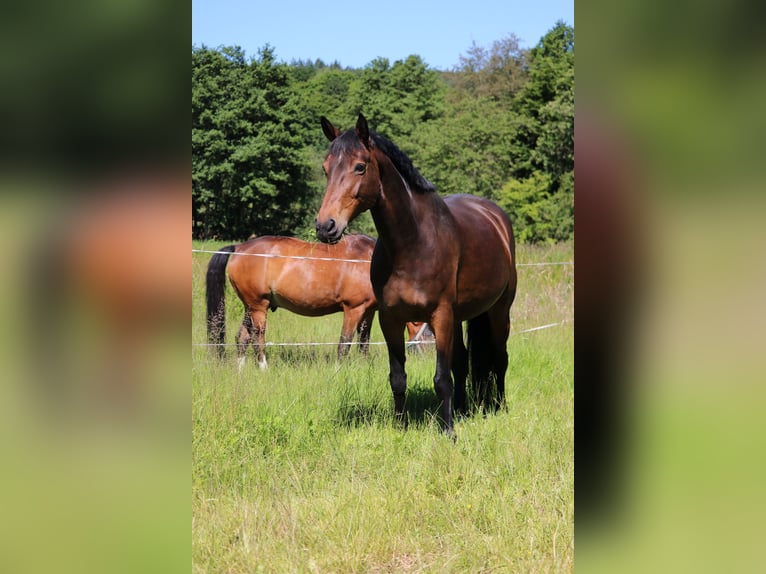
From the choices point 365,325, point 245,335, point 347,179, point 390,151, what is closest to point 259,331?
point 245,335

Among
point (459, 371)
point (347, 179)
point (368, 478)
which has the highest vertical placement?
point (347, 179)

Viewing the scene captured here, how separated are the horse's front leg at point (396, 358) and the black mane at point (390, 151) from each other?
0.90 m

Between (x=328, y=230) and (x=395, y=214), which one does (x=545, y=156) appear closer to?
(x=395, y=214)

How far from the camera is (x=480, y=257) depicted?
192 inches

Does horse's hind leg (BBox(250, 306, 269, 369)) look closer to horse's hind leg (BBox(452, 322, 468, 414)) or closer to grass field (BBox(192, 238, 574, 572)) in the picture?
grass field (BBox(192, 238, 574, 572))

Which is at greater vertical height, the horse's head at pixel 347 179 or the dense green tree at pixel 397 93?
the dense green tree at pixel 397 93

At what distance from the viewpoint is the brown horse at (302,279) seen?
7.91m

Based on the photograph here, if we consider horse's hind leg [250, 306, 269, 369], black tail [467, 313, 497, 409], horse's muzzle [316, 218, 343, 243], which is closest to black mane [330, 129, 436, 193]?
horse's muzzle [316, 218, 343, 243]

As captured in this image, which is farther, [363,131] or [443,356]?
[443,356]

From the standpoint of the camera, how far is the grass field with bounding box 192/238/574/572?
250 cm

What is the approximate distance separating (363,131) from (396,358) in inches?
61.6

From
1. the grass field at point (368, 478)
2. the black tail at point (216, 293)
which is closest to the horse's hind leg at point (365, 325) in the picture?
the black tail at point (216, 293)

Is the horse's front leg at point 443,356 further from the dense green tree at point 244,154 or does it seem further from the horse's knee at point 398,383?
the dense green tree at point 244,154
